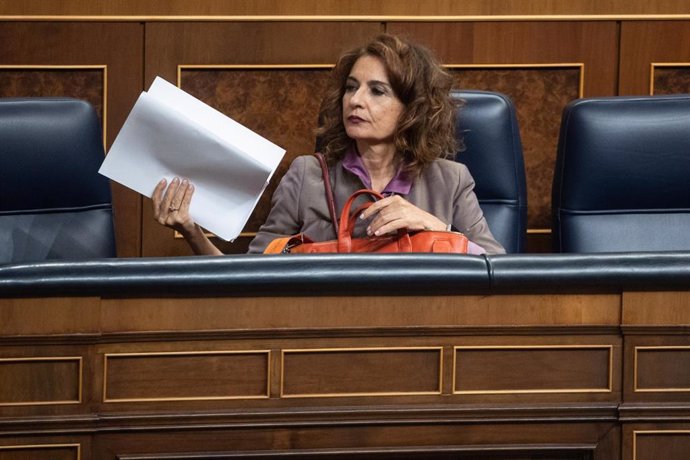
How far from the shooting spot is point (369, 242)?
70.9 inches

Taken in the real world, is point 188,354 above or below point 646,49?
below

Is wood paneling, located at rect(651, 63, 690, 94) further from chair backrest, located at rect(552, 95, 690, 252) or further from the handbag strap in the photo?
the handbag strap

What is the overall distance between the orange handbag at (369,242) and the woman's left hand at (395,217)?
0.01m

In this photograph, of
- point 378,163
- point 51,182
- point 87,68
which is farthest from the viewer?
point 87,68

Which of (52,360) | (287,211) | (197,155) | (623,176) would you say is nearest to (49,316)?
(52,360)

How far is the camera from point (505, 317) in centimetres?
133

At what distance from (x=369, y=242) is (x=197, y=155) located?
12.2 inches

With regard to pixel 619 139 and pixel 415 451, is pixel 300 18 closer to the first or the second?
pixel 619 139

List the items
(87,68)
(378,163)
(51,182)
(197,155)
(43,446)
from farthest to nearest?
(87,68) → (378,163) → (51,182) → (197,155) → (43,446)

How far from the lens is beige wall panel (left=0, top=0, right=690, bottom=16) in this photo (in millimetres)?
2492

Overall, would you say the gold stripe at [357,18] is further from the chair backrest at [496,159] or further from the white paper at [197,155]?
the white paper at [197,155]

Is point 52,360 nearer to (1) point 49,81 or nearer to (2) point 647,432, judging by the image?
(2) point 647,432

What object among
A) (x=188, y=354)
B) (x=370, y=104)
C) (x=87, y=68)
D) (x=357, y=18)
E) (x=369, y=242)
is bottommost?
(x=188, y=354)

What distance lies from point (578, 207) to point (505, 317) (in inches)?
28.8
